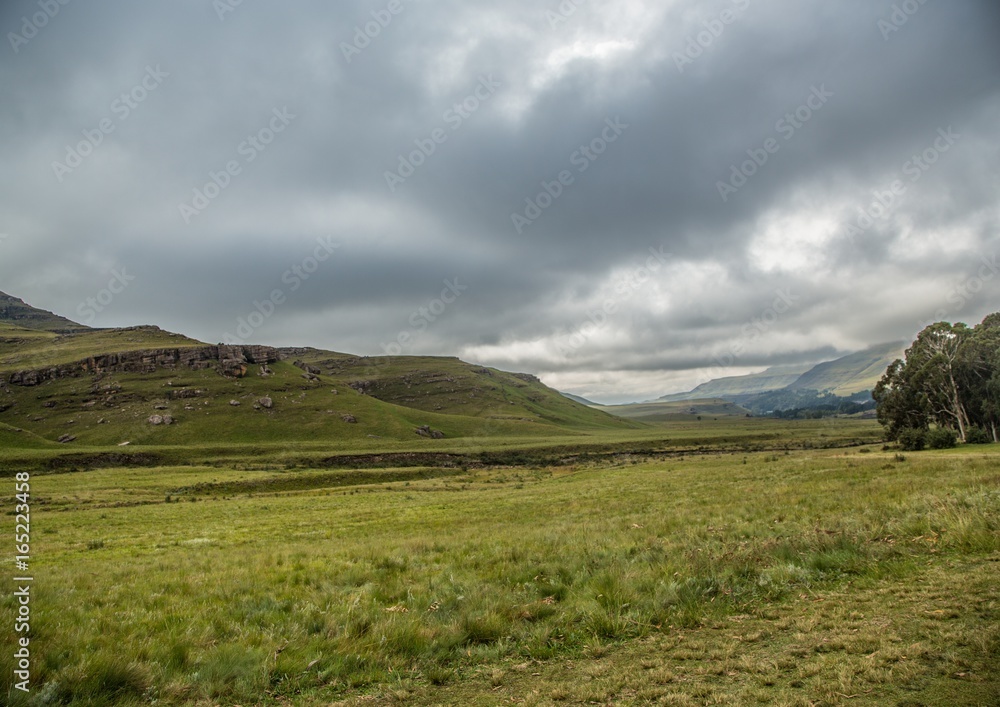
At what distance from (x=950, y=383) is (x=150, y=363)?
223m

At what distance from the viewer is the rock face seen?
161m

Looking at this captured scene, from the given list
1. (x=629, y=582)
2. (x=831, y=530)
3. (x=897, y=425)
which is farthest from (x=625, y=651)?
(x=897, y=425)

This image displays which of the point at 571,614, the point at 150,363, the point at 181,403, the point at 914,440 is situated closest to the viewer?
the point at 571,614

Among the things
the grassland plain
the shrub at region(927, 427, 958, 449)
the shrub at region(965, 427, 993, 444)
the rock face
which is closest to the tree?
the shrub at region(965, 427, 993, 444)

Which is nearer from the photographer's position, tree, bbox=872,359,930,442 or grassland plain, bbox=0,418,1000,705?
grassland plain, bbox=0,418,1000,705

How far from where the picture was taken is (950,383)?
2344 inches

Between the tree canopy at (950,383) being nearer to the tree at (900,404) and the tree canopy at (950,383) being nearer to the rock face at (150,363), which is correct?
the tree at (900,404)

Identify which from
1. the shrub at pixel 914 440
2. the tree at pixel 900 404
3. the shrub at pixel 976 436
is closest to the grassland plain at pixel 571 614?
the shrub at pixel 914 440

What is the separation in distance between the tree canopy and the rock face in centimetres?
19482

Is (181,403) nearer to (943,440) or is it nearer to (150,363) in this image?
(150,363)

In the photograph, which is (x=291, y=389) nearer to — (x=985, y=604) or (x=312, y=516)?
(x=312, y=516)

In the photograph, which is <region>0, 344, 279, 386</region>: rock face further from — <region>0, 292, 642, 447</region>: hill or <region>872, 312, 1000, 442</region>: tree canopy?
<region>872, 312, 1000, 442</region>: tree canopy

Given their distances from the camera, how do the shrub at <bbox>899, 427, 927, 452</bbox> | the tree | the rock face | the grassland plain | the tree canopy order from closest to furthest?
1. the grassland plain
2. the shrub at <bbox>899, 427, 927, 452</bbox>
3. the tree canopy
4. the tree
5. the rock face

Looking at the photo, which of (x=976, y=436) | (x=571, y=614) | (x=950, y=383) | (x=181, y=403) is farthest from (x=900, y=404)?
(x=181, y=403)
